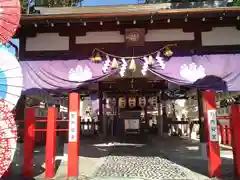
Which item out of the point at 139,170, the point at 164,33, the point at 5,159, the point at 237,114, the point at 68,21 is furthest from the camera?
the point at 164,33

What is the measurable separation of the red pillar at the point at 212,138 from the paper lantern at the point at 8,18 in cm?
549

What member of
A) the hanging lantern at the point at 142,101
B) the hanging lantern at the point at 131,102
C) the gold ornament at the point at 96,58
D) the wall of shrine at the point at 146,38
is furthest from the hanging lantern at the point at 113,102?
the gold ornament at the point at 96,58

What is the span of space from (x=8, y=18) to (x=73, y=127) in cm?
343

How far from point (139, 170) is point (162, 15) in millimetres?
5034

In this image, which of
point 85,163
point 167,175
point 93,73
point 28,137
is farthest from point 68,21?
point 167,175

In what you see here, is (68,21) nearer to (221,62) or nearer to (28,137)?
(28,137)

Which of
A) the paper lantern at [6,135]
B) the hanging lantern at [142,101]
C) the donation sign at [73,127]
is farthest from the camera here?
the hanging lantern at [142,101]

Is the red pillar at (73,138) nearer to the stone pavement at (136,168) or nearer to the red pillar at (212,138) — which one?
the stone pavement at (136,168)

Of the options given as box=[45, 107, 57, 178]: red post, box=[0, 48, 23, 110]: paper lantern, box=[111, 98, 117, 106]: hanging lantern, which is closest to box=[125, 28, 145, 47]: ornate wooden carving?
box=[45, 107, 57, 178]: red post

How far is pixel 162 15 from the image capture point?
8992 mm

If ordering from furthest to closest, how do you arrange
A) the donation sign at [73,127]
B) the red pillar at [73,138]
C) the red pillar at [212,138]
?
the donation sign at [73,127]
the red pillar at [73,138]
the red pillar at [212,138]

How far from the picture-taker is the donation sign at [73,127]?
8.01 meters

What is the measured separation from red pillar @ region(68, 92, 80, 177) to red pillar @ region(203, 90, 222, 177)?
378 centimetres

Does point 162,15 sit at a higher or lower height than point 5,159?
higher
